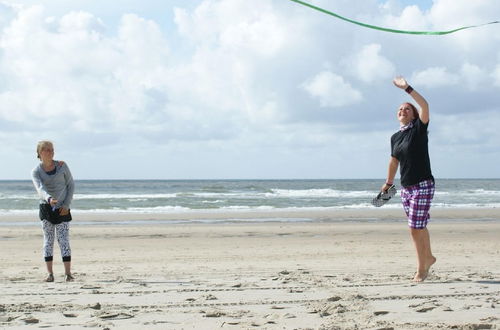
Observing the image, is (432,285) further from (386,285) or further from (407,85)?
(407,85)

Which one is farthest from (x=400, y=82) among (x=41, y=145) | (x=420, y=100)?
(x=41, y=145)

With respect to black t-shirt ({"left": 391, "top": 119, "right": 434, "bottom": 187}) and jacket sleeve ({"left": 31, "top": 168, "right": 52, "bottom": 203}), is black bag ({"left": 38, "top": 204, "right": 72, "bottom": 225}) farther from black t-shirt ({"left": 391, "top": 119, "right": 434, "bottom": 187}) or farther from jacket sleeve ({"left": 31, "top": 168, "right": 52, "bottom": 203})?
black t-shirt ({"left": 391, "top": 119, "right": 434, "bottom": 187})

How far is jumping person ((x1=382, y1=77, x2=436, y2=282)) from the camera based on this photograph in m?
5.60

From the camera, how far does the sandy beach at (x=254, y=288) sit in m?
4.32

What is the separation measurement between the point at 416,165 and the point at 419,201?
33 cm

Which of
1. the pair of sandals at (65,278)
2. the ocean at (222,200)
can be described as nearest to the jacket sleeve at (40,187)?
the pair of sandals at (65,278)

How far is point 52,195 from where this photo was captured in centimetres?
641

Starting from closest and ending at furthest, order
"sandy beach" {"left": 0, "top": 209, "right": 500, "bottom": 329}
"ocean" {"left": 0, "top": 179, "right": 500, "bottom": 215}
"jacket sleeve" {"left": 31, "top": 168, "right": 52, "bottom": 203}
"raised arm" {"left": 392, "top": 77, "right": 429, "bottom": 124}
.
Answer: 1. "sandy beach" {"left": 0, "top": 209, "right": 500, "bottom": 329}
2. "raised arm" {"left": 392, "top": 77, "right": 429, "bottom": 124}
3. "jacket sleeve" {"left": 31, "top": 168, "right": 52, "bottom": 203}
4. "ocean" {"left": 0, "top": 179, "right": 500, "bottom": 215}

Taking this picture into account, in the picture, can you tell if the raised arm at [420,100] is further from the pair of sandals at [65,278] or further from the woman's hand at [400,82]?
the pair of sandals at [65,278]

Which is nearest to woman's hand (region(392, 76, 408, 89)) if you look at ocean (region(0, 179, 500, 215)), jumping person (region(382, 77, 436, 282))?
jumping person (region(382, 77, 436, 282))

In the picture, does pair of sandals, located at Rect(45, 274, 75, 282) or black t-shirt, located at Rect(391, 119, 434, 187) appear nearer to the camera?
black t-shirt, located at Rect(391, 119, 434, 187)

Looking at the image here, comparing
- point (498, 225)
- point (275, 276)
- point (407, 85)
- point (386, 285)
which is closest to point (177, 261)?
point (275, 276)

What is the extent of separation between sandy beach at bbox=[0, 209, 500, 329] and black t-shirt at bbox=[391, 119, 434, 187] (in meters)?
0.99

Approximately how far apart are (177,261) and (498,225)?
11907 millimetres
